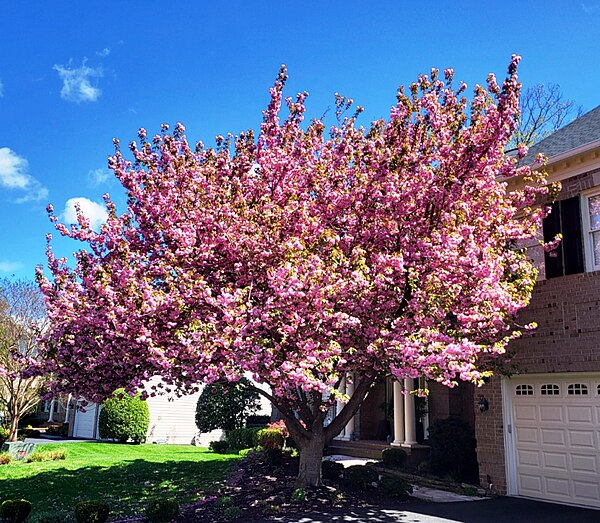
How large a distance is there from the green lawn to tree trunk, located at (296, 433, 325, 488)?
2.13 metres

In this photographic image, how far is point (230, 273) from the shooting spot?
9484 mm

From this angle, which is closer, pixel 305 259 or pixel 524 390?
pixel 305 259

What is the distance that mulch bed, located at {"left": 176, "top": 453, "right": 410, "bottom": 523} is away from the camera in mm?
9180

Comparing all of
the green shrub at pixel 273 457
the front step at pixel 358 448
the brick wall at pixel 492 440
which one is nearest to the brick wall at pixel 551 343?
the brick wall at pixel 492 440

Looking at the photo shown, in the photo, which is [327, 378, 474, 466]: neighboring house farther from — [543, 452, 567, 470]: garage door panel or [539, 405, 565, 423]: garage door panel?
[543, 452, 567, 470]: garage door panel

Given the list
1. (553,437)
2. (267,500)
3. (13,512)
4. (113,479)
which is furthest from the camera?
(113,479)

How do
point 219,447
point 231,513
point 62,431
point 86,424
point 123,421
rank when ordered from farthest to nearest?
point 62,431
point 86,424
point 123,421
point 219,447
point 231,513

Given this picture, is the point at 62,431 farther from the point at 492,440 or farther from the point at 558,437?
the point at 558,437

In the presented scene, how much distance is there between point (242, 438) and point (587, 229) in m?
13.2

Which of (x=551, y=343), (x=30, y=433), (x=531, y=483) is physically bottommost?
(x=30, y=433)

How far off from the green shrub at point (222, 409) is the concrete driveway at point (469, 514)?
40.1 feet

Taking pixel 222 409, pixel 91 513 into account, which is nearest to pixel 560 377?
pixel 91 513

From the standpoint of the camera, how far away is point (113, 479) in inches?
507

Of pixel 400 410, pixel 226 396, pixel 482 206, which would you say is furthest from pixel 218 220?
pixel 226 396
